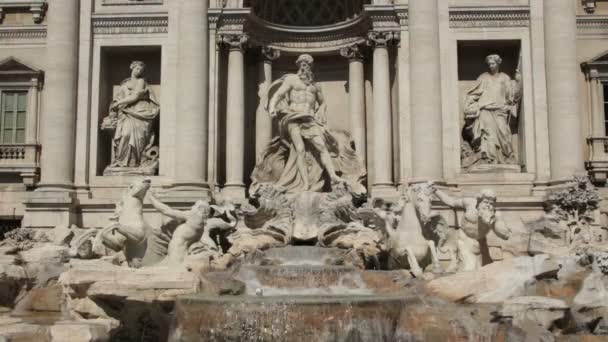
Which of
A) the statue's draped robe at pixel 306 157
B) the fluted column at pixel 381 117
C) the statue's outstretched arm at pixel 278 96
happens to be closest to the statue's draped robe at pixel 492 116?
the fluted column at pixel 381 117

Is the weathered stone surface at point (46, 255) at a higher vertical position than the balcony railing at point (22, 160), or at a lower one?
lower

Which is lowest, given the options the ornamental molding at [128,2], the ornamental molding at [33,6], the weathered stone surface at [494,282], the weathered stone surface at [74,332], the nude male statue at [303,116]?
the weathered stone surface at [74,332]

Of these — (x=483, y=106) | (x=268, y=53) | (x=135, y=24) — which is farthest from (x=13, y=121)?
(x=483, y=106)

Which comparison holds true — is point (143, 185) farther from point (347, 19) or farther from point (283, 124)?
point (347, 19)

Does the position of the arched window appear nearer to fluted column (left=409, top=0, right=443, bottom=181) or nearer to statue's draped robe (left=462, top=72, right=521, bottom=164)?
fluted column (left=409, top=0, right=443, bottom=181)

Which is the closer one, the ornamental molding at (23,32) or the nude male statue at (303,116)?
the nude male statue at (303,116)

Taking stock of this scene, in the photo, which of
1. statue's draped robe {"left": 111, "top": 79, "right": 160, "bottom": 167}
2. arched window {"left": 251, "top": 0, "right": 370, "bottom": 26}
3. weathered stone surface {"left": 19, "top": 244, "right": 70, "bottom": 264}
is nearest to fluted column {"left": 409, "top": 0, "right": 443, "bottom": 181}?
arched window {"left": 251, "top": 0, "right": 370, "bottom": 26}

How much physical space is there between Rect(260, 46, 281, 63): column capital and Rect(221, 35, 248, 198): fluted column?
117 centimetres

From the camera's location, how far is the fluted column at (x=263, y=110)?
22.3m

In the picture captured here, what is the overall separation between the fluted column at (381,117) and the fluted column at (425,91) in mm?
829

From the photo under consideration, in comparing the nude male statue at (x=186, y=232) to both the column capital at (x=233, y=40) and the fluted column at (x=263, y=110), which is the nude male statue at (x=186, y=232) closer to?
the fluted column at (x=263, y=110)

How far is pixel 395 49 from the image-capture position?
69.9 feet

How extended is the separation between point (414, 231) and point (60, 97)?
443 inches

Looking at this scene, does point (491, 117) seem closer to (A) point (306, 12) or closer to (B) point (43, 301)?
(A) point (306, 12)
